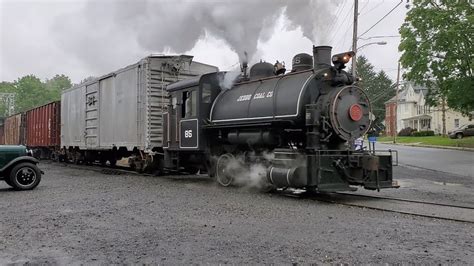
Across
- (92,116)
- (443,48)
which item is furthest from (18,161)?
(443,48)

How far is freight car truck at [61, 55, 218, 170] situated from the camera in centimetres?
1513

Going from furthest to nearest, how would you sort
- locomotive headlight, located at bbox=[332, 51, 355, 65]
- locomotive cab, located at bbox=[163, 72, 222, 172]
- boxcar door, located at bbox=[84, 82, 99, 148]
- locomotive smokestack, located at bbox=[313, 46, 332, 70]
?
boxcar door, located at bbox=[84, 82, 99, 148] → locomotive cab, located at bbox=[163, 72, 222, 172] → locomotive smokestack, located at bbox=[313, 46, 332, 70] → locomotive headlight, located at bbox=[332, 51, 355, 65]

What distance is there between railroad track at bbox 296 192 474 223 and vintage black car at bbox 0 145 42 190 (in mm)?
7260

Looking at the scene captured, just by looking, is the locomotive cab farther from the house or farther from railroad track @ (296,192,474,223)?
the house

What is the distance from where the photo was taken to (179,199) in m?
9.52

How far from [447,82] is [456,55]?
6.84 feet

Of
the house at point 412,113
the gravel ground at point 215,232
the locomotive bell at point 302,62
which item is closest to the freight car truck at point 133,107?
the gravel ground at point 215,232

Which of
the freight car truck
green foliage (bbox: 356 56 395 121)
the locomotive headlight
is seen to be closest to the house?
green foliage (bbox: 356 56 395 121)

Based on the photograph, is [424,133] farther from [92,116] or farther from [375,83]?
[92,116]

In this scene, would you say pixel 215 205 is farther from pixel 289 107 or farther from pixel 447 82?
pixel 447 82

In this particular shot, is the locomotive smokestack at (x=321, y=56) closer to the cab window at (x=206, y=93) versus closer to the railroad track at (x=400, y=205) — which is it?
the railroad track at (x=400, y=205)

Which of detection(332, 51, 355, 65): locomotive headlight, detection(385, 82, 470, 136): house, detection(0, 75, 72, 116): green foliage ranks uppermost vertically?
detection(0, 75, 72, 116): green foliage

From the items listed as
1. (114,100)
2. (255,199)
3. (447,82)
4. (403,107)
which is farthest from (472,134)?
(255,199)

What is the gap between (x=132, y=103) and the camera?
51.7ft
